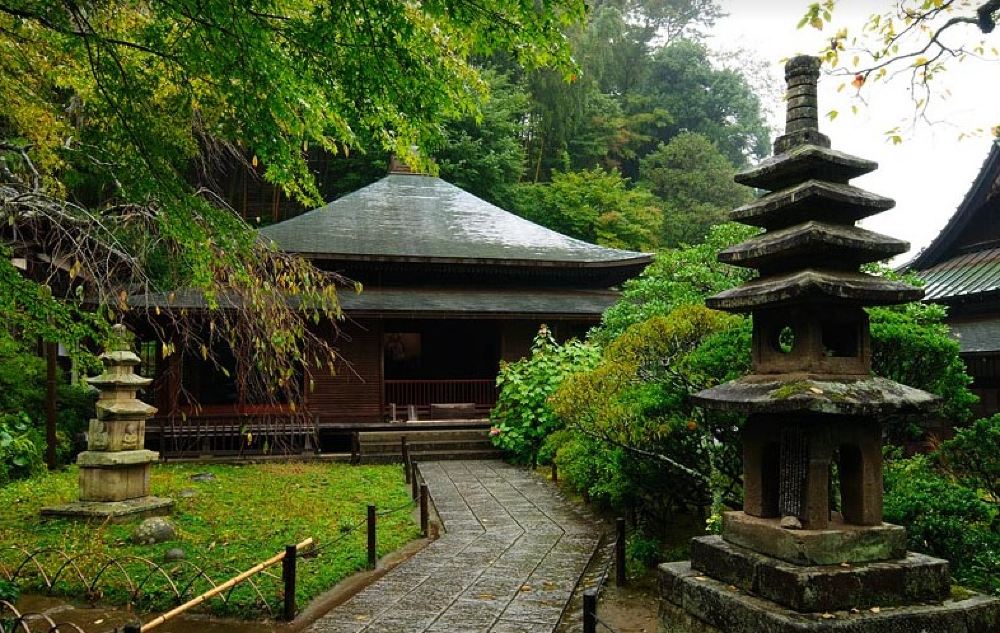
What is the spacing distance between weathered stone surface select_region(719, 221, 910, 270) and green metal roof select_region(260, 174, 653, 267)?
549 inches

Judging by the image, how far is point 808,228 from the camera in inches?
209

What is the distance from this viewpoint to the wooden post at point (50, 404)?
13.4m

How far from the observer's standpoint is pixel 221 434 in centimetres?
1669

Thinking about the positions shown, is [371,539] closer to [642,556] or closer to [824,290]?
[642,556]

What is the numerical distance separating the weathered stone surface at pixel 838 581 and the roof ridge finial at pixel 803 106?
3136 millimetres

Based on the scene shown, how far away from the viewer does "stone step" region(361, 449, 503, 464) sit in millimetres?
16562

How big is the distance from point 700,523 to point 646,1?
44.3 meters

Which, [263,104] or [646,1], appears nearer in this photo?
[263,104]

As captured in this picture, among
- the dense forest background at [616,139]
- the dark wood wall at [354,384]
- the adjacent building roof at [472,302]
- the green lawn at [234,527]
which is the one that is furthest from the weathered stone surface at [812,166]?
the dense forest background at [616,139]

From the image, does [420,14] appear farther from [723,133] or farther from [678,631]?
[723,133]

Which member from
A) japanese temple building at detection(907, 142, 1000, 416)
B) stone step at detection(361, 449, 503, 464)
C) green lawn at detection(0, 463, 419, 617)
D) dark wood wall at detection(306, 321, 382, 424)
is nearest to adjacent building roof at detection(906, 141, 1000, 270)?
japanese temple building at detection(907, 142, 1000, 416)

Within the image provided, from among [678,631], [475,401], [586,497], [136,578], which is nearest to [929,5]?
[678,631]

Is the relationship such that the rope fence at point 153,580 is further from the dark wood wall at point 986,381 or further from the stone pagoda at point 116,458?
the dark wood wall at point 986,381

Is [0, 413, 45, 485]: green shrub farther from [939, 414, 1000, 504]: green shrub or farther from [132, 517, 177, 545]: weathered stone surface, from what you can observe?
[939, 414, 1000, 504]: green shrub
